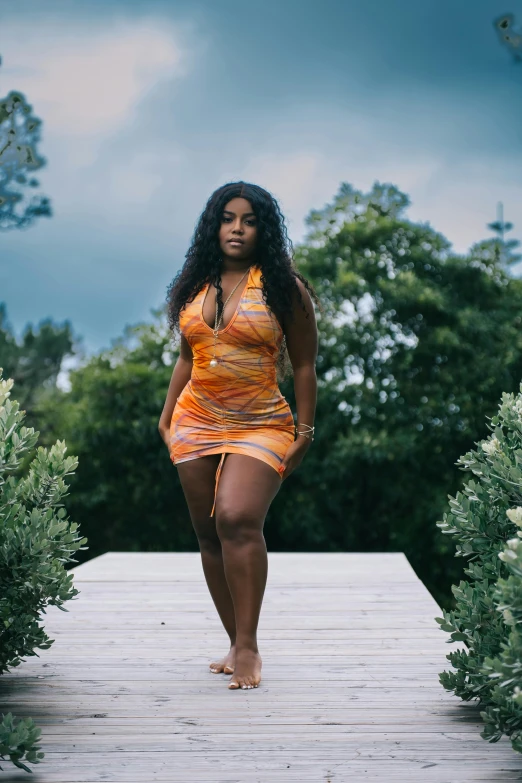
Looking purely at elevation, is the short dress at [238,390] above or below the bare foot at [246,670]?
above

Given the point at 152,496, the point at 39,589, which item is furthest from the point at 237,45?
the point at 39,589

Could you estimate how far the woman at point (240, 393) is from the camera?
3.05 metres

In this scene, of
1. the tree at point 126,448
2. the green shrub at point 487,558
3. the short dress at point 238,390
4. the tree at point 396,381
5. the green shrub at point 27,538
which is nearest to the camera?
the green shrub at point 487,558

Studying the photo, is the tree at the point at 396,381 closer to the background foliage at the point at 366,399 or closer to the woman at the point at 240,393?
the background foliage at the point at 366,399

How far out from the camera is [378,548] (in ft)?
28.0

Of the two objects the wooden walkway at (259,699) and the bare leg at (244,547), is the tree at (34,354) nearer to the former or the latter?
the wooden walkway at (259,699)

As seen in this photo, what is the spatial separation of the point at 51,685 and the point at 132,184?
891 centimetres

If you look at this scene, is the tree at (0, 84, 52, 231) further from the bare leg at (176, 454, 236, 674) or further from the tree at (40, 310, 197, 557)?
the bare leg at (176, 454, 236, 674)

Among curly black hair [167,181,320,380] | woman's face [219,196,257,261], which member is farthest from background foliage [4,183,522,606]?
woman's face [219,196,257,261]

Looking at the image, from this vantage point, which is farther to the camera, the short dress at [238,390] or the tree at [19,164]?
the tree at [19,164]

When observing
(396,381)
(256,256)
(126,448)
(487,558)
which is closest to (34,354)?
(126,448)

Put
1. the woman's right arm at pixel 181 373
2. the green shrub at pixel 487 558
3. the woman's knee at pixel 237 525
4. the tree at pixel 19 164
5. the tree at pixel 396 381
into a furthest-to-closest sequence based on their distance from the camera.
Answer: the tree at pixel 19 164, the tree at pixel 396 381, the woman's right arm at pixel 181 373, the woman's knee at pixel 237 525, the green shrub at pixel 487 558

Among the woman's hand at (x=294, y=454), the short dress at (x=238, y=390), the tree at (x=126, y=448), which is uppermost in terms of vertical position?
the short dress at (x=238, y=390)

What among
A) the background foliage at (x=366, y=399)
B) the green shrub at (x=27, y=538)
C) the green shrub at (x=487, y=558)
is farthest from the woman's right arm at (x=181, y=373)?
the background foliage at (x=366, y=399)
